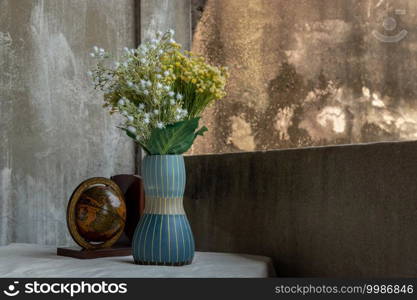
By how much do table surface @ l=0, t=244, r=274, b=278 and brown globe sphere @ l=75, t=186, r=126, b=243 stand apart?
0.49 feet

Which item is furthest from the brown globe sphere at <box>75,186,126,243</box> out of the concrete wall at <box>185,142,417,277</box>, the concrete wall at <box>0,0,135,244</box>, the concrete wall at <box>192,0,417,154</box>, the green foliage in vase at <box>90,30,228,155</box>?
the concrete wall at <box>192,0,417,154</box>

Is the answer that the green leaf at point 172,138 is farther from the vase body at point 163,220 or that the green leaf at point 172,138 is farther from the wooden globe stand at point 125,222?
the wooden globe stand at point 125,222

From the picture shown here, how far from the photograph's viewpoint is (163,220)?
114 inches

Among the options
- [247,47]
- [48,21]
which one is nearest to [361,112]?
[247,47]

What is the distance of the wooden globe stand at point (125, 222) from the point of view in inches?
123

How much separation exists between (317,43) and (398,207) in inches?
115

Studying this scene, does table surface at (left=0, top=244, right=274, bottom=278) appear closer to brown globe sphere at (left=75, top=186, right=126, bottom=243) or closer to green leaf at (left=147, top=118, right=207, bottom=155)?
brown globe sphere at (left=75, top=186, right=126, bottom=243)

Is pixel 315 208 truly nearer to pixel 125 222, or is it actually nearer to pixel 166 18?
pixel 125 222

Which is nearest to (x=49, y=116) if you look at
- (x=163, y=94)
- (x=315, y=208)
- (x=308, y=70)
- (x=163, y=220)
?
(x=163, y=94)

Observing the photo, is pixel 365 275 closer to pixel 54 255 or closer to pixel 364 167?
pixel 364 167

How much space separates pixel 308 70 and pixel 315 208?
2.49 m

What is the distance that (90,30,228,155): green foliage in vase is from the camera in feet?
9.60

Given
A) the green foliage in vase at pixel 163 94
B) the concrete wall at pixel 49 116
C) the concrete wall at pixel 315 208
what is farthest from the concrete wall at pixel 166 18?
the green foliage in vase at pixel 163 94

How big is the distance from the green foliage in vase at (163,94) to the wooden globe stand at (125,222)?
0.39m
